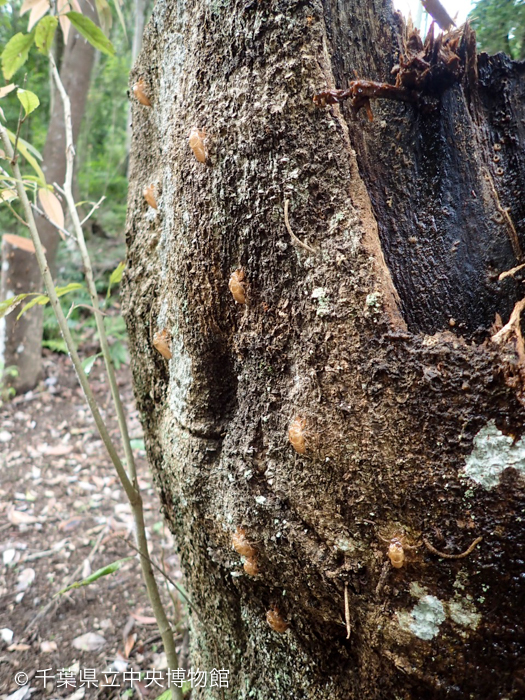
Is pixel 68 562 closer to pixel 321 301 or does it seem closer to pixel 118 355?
pixel 321 301

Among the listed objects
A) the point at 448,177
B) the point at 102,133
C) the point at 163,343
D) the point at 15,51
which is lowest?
the point at 163,343

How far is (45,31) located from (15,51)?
134mm

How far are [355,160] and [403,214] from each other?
0.18 metres

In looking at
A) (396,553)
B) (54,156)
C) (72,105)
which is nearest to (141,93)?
(396,553)

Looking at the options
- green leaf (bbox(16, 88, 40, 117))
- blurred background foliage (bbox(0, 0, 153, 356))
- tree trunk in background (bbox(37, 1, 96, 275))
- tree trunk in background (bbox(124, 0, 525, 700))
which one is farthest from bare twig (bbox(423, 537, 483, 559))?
blurred background foliage (bbox(0, 0, 153, 356))

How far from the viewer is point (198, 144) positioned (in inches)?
48.4

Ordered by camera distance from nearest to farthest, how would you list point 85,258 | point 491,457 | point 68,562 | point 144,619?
point 491,457
point 85,258
point 144,619
point 68,562

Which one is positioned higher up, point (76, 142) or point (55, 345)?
point (76, 142)

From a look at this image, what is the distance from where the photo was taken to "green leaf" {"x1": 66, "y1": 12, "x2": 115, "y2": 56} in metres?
1.56

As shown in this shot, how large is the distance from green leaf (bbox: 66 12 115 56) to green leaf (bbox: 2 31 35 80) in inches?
6.7

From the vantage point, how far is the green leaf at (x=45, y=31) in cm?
163

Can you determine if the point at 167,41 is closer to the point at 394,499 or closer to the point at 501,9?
the point at 501,9

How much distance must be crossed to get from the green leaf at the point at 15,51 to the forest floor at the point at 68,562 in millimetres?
2161

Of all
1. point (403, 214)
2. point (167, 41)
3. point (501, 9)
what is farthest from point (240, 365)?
point (501, 9)
